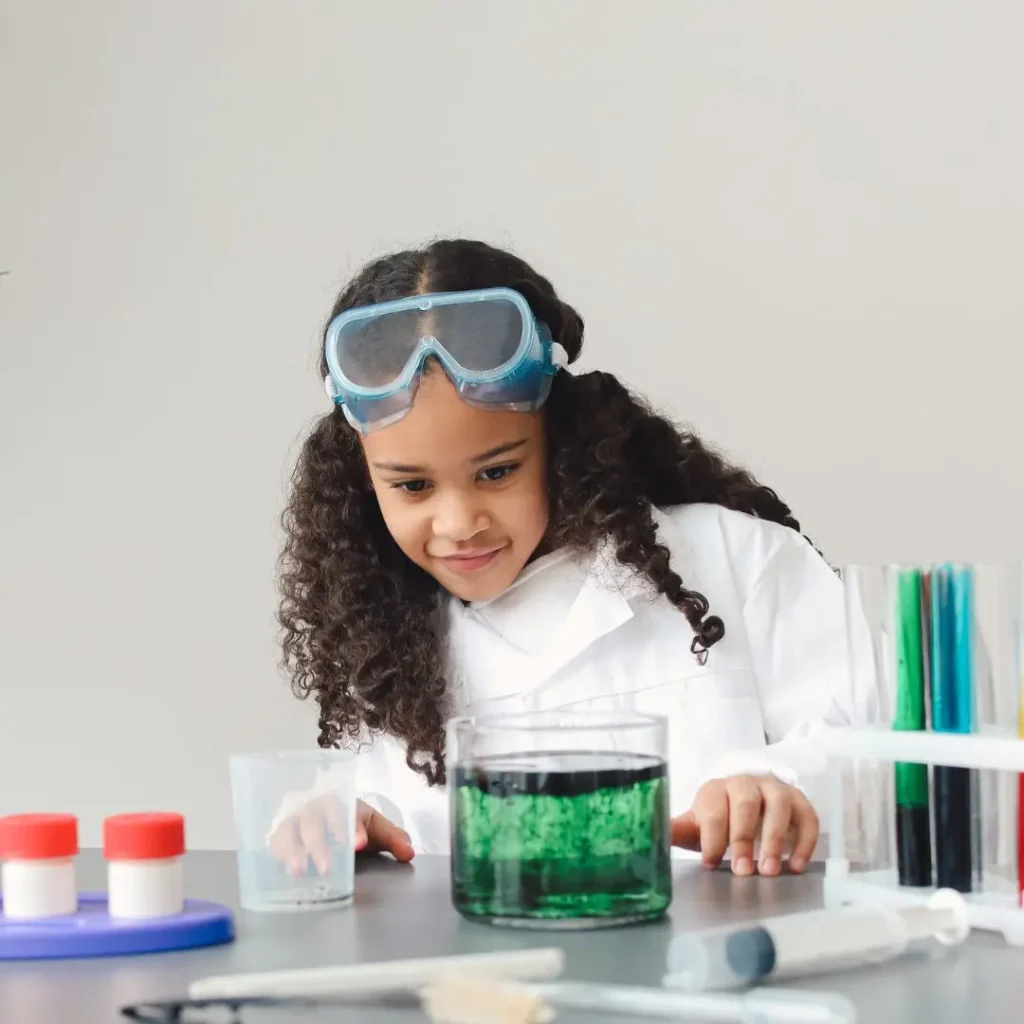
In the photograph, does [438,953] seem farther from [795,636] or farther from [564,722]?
[795,636]

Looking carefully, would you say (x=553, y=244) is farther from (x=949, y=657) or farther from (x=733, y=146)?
(x=949, y=657)

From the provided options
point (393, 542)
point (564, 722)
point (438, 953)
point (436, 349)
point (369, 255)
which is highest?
point (369, 255)

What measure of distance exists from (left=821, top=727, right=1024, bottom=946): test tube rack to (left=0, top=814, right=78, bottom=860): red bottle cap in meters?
0.39

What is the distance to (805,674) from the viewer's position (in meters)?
1.43

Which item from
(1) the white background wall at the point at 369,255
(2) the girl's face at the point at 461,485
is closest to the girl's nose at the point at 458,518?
(2) the girl's face at the point at 461,485

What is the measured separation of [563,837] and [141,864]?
217mm

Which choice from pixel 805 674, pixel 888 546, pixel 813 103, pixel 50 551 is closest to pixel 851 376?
pixel 888 546

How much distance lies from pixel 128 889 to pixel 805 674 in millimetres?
790

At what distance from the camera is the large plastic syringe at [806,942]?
655mm

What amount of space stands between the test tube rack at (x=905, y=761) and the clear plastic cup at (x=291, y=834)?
275mm

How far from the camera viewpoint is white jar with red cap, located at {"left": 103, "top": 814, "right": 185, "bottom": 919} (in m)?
0.79

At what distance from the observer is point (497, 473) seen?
138cm

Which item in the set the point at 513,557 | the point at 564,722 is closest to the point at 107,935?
the point at 564,722

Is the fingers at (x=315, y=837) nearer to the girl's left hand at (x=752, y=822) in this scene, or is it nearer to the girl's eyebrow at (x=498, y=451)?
the girl's left hand at (x=752, y=822)
